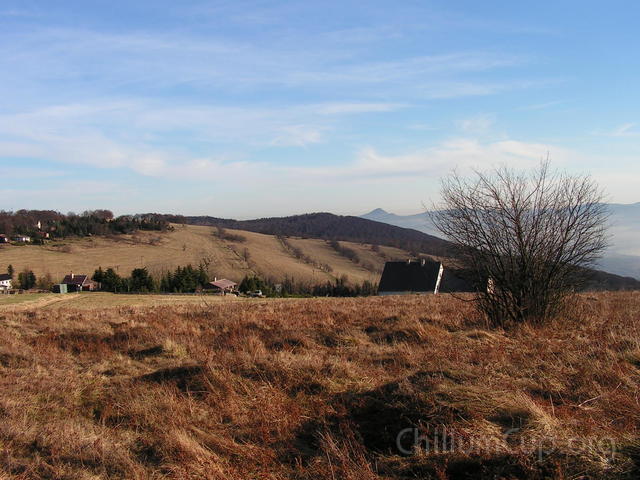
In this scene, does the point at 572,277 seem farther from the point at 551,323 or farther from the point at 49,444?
the point at 49,444

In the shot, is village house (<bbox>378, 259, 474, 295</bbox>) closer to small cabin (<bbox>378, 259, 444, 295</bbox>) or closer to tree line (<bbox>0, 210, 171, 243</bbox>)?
small cabin (<bbox>378, 259, 444, 295</bbox>)

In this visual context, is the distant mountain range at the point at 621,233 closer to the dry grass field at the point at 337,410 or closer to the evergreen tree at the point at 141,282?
the dry grass field at the point at 337,410

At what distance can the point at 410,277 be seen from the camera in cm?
5134

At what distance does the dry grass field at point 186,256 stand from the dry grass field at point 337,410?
7108 centimetres

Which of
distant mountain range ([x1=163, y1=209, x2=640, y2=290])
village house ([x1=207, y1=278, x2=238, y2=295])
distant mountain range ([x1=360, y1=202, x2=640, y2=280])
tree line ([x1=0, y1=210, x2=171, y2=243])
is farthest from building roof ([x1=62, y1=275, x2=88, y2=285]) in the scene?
distant mountain range ([x1=163, y1=209, x2=640, y2=290])

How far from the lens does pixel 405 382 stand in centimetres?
511

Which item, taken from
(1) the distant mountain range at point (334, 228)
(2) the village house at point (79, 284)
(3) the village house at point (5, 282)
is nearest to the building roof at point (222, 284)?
(2) the village house at point (79, 284)

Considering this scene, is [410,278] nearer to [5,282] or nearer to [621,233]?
[621,233]

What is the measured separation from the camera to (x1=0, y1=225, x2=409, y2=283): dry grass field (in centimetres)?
7844

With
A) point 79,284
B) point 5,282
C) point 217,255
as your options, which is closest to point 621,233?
point 79,284

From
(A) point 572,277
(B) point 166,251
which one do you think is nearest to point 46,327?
(A) point 572,277

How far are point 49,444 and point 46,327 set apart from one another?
9508 mm

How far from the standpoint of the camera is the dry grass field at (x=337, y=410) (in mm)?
3727

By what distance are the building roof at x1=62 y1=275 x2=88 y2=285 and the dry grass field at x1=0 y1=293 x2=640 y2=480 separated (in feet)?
209
